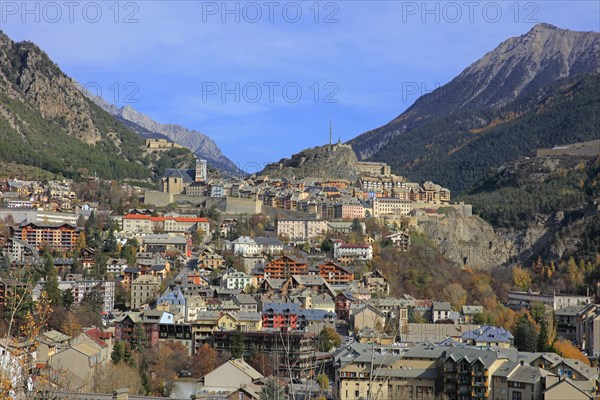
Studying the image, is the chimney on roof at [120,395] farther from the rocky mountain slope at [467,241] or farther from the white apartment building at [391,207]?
the white apartment building at [391,207]

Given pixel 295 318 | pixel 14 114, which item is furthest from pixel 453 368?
pixel 14 114

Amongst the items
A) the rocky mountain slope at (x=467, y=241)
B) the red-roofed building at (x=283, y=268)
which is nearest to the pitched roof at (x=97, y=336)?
the red-roofed building at (x=283, y=268)

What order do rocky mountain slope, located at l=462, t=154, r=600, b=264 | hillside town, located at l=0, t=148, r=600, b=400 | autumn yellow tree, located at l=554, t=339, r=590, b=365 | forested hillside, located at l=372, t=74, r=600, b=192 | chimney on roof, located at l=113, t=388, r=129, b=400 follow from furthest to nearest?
1. forested hillside, located at l=372, t=74, r=600, b=192
2. rocky mountain slope, located at l=462, t=154, r=600, b=264
3. autumn yellow tree, located at l=554, t=339, r=590, b=365
4. hillside town, located at l=0, t=148, r=600, b=400
5. chimney on roof, located at l=113, t=388, r=129, b=400

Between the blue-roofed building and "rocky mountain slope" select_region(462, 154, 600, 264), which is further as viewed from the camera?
"rocky mountain slope" select_region(462, 154, 600, 264)

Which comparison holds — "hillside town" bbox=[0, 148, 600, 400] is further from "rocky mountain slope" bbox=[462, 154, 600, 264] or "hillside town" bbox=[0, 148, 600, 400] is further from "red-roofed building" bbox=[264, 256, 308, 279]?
"rocky mountain slope" bbox=[462, 154, 600, 264]

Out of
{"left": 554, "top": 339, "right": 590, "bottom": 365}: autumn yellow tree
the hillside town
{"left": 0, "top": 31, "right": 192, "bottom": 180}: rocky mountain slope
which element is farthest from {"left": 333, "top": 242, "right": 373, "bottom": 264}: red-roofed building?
{"left": 0, "top": 31, "right": 192, "bottom": 180}: rocky mountain slope

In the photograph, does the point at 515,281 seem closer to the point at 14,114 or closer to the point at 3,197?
the point at 3,197
